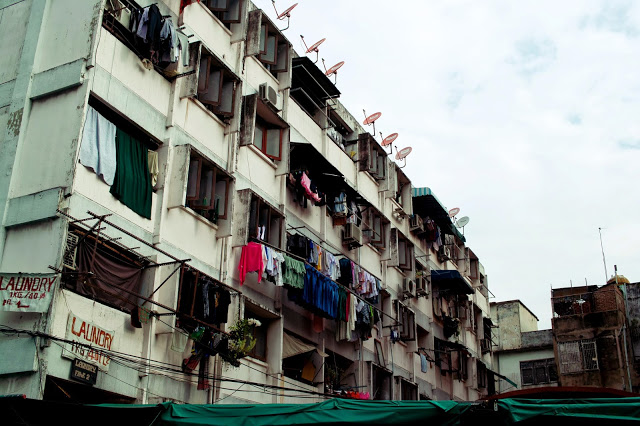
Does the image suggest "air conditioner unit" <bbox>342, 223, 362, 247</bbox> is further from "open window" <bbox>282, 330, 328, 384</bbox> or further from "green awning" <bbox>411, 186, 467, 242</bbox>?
"green awning" <bbox>411, 186, 467, 242</bbox>

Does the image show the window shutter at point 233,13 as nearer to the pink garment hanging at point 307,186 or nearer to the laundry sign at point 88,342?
the pink garment hanging at point 307,186

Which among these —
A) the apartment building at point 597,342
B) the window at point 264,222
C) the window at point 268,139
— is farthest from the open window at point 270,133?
the apartment building at point 597,342

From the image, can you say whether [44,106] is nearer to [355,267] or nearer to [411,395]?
[355,267]

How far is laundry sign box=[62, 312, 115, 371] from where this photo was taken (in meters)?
14.7

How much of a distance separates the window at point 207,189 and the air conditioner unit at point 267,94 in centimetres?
403

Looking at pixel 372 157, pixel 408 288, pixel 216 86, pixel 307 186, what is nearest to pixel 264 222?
pixel 307 186

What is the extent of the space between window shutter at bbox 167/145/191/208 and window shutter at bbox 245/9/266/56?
5.45 meters

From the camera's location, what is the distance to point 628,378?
3694 cm

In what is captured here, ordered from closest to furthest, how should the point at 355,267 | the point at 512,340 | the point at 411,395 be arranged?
the point at 355,267, the point at 411,395, the point at 512,340

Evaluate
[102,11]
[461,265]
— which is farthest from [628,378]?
[102,11]

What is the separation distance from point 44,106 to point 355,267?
1195 cm

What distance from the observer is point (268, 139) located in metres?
23.8

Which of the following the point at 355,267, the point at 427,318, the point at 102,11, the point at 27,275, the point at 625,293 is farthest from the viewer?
the point at 625,293

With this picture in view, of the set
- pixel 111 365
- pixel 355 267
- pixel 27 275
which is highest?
pixel 355 267
